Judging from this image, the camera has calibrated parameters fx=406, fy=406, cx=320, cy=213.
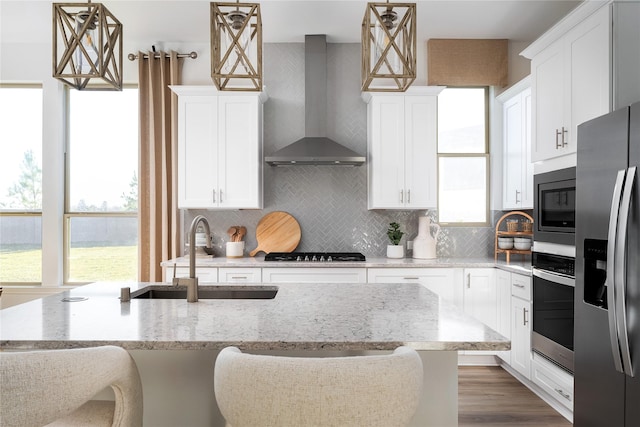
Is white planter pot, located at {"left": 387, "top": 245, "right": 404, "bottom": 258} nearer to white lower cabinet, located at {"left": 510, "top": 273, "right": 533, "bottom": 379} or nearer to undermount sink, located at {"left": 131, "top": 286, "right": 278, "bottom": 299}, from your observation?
white lower cabinet, located at {"left": 510, "top": 273, "right": 533, "bottom": 379}

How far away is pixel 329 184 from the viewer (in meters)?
4.14

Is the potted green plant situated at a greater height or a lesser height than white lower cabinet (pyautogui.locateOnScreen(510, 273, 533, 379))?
greater

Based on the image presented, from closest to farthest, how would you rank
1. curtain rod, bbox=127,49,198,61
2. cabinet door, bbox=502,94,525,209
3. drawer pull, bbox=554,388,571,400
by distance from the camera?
1. drawer pull, bbox=554,388,571,400
2. cabinet door, bbox=502,94,525,209
3. curtain rod, bbox=127,49,198,61

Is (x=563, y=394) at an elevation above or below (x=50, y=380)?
below

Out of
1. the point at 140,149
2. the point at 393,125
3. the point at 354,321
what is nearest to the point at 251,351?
the point at 354,321

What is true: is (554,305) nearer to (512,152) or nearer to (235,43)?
(512,152)

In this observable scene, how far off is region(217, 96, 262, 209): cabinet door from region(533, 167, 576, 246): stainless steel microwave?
228 centimetres

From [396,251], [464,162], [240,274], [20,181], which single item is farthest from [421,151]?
[20,181]

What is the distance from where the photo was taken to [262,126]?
4031mm

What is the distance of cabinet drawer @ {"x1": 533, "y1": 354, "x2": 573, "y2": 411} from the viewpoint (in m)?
2.45

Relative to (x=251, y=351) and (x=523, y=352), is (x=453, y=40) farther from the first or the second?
(x=251, y=351)

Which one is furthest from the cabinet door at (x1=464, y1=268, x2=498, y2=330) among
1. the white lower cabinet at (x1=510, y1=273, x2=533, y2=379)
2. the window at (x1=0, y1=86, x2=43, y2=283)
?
the window at (x1=0, y1=86, x2=43, y2=283)

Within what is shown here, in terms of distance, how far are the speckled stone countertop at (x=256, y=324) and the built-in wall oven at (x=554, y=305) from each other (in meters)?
1.06

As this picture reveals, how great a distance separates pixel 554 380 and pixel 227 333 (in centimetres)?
232
